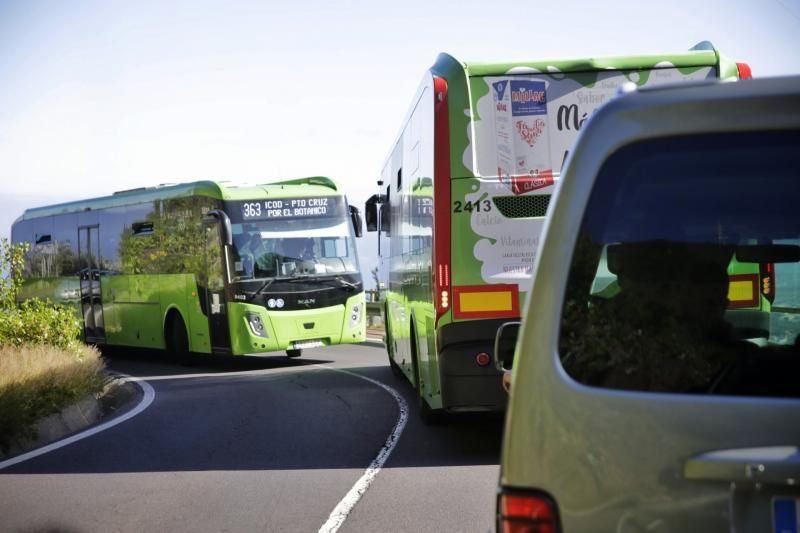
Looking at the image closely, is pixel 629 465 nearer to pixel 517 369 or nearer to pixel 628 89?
pixel 517 369

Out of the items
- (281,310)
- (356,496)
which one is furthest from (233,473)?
(281,310)

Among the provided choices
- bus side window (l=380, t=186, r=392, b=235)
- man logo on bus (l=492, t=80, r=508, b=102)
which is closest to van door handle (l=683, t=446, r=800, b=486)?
man logo on bus (l=492, t=80, r=508, b=102)

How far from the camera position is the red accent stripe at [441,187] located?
9.37m

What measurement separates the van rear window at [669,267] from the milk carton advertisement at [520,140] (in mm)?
6423

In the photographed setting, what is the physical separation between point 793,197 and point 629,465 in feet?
3.11

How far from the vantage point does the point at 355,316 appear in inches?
817

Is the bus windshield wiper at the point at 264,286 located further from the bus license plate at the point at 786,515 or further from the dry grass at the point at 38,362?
the bus license plate at the point at 786,515

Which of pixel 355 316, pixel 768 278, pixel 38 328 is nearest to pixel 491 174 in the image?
pixel 768 278

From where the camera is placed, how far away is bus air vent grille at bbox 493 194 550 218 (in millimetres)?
9461

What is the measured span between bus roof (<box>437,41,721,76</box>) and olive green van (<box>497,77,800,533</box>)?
6.69 metres

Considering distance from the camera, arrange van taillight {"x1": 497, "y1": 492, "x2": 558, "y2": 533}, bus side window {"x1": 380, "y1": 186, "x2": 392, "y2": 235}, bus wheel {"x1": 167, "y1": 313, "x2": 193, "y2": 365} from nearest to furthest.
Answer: van taillight {"x1": 497, "y1": 492, "x2": 558, "y2": 533} → bus side window {"x1": 380, "y1": 186, "x2": 392, "y2": 235} → bus wheel {"x1": 167, "y1": 313, "x2": 193, "y2": 365}

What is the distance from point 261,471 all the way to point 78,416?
4.52 meters

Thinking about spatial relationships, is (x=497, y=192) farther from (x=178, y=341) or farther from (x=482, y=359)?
(x=178, y=341)

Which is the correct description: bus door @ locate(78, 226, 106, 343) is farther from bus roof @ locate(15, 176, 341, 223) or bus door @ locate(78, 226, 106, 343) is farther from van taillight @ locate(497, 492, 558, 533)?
van taillight @ locate(497, 492, 558, 533)
